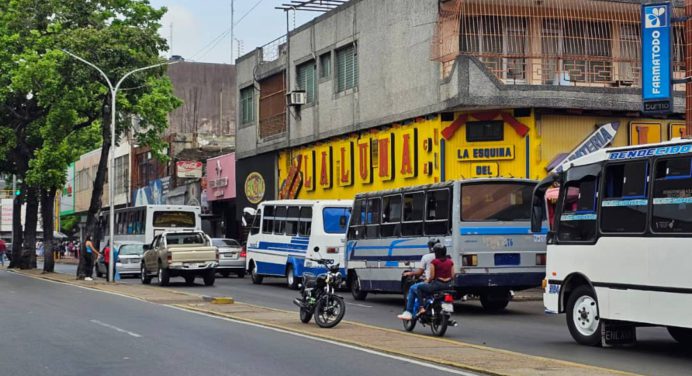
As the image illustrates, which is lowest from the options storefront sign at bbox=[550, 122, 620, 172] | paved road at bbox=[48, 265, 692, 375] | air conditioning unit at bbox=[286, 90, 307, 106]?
paved road at bbox=[48, 265, 692, 375]

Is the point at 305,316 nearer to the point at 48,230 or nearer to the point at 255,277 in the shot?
the point at 255,277

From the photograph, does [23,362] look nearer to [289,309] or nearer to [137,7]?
[289,309]

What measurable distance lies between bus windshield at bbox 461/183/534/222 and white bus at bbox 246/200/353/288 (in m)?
7.45

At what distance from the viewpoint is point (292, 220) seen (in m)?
34.3

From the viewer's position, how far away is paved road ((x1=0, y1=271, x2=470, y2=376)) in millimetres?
13148

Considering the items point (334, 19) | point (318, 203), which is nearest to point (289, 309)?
point (318, 203)

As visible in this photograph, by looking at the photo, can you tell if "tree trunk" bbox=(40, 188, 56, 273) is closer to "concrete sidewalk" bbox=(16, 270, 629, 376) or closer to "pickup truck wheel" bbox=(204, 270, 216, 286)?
"pickup truck wheel" bbox=(204, 270, 216, 286)

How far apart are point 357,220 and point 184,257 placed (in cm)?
975

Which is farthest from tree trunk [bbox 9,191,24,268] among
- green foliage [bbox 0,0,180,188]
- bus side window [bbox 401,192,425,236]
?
bus side window [bbox 401,192,425,236]

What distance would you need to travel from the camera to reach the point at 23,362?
45.1ft

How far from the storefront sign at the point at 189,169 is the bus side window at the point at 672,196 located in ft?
154

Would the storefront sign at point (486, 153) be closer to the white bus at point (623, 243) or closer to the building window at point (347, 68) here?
the building window at point (347, 68)

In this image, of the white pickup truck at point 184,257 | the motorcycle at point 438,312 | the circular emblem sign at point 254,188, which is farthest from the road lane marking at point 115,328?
the circular emblem sign at point 254,188

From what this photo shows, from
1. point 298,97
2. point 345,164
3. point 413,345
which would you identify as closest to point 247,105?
point 298,97
